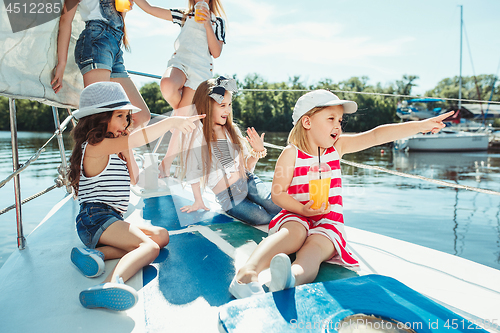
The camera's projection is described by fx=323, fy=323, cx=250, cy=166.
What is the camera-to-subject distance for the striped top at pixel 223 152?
2.09 meters

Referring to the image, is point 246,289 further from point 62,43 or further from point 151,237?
point 62,43

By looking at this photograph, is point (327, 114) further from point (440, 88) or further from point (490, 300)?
point (440, 88)

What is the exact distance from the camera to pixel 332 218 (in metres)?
1.48

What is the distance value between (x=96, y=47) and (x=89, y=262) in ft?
3.95

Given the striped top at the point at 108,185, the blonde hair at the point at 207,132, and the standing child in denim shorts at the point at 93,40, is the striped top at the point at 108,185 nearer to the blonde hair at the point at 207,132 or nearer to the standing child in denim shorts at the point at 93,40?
the standing child in denim shorts at the point at 93,40

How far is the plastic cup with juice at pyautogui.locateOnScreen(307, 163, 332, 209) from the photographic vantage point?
1546 millimetres

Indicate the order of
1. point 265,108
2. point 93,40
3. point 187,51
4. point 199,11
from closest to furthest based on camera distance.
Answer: point 93,40, point 199,11, point 187,51, point 265,108

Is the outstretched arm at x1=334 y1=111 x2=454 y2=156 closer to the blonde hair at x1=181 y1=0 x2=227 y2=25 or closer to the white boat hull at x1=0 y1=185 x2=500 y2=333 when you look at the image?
the white boat hull at x1=0 y1=185 x2=500 y2=333

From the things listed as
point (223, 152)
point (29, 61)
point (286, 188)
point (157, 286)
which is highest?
point (29, 61)

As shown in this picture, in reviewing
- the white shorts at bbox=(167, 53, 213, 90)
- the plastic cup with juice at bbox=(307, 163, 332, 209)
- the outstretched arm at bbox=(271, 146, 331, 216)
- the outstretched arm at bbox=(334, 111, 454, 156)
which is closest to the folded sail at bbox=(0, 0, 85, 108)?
the white shorts at bbox=(167, 53, 213, 90)

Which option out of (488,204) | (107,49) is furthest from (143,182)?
(488,204)

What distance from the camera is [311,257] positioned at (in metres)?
1.27

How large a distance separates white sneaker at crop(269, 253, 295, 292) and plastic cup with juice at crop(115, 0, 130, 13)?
5.77 ft

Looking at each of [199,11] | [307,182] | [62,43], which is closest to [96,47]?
[62,43]
